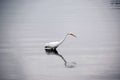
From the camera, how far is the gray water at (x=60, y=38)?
6.02ft

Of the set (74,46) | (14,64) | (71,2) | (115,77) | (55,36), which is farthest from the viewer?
(71,2)

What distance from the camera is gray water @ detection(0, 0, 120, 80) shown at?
1.84 meters

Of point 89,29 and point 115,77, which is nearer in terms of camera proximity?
point 115,77

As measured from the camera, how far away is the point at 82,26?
2594 millimetres

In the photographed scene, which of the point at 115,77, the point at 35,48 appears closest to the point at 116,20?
the point at 35,48

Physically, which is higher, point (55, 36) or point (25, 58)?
point (55, 36)

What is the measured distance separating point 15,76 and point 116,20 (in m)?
1.17

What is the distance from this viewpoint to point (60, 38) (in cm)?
233

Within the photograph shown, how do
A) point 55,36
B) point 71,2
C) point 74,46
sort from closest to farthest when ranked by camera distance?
1. point 74,46
2. point 55,36
3. point 71,2

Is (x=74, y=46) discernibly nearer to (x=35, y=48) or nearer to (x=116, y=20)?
(x=35, y=48)

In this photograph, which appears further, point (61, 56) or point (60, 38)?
point (60, 38)

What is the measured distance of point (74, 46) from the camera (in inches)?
85.8

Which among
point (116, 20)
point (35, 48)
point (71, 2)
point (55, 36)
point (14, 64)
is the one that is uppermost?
point (71, 2)

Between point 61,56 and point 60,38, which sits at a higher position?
point 60,38
